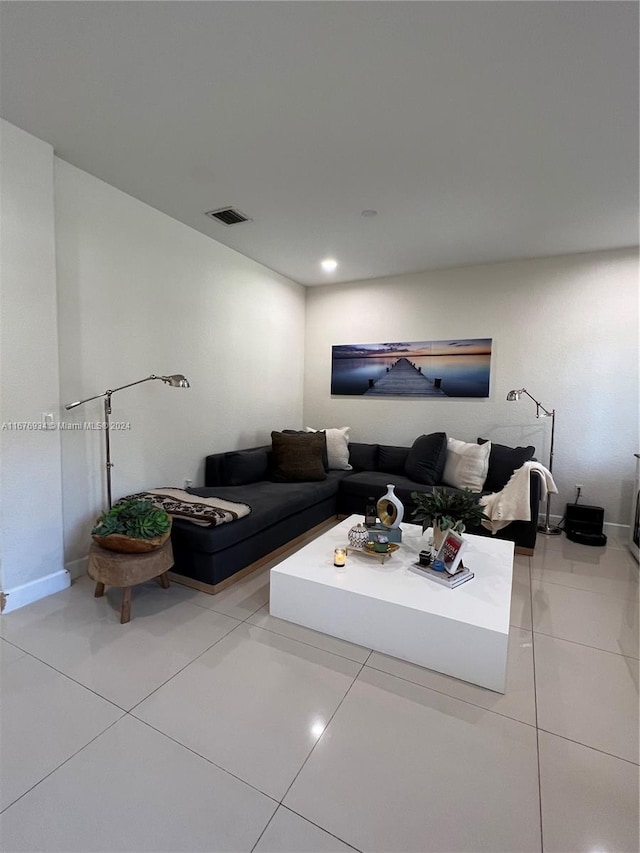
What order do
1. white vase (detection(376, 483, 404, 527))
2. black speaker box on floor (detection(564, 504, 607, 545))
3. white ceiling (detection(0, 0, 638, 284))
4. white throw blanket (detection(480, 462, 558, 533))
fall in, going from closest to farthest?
white ceiling (detection(0, 0, 638, 284))
white vase (detection(376, 483, 404, 527))
white throw blanket (detection(480, 462, 558, 533))
black speaker box on floor (detection(564, 504, 607, 545))

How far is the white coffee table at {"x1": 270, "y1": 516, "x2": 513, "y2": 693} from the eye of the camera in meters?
1.72

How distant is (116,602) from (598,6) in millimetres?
3527

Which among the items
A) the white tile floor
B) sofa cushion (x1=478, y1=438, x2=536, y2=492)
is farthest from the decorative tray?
sofa cushion (x1=478, y1=438, x2=536, y2=492)

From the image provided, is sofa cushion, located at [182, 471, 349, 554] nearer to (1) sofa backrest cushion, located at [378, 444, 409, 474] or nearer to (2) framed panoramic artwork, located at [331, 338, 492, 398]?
(1) sofa backrest cushion, located at [378, 444, 409, 474]

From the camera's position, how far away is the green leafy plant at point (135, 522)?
2213mm

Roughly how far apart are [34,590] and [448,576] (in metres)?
2.39

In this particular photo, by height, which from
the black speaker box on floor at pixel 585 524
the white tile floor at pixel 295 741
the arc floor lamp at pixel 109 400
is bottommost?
the white tile floor at pixel 295 741

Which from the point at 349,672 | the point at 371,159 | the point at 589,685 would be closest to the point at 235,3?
the point at 371,159

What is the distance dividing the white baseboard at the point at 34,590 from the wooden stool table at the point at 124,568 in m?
0.43

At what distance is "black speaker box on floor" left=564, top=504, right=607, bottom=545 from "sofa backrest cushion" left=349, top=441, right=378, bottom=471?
6.17 ft

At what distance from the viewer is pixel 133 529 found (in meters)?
2.22

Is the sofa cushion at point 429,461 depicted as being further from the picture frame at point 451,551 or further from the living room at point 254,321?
the picture frame at point 451,551

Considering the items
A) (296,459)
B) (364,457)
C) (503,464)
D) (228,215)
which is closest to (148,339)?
(228,215)

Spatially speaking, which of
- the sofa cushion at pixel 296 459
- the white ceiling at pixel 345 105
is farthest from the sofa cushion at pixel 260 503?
the white ceiling at pixel 345 105
